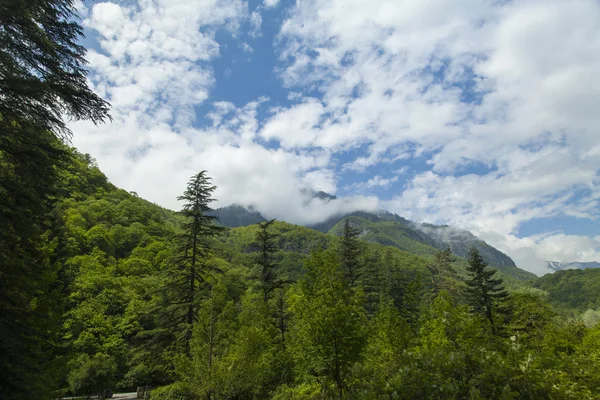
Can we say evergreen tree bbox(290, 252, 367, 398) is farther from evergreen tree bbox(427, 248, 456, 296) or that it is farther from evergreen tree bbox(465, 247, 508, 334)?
evergreen tree bbox(427, 248, 456, 296)

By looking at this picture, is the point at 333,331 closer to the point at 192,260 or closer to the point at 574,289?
the point at 192,260

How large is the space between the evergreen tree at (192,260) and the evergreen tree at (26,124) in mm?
9737

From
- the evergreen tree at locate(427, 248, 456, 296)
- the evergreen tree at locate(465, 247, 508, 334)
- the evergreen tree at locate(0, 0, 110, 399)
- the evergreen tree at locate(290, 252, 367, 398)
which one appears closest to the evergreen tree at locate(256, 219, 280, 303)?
the evergreen tree at locate(290, 252, 367, 398)

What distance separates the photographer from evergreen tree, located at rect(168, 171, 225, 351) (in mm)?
18406

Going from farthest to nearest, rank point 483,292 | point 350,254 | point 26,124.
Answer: point 350,254
point 483,292
point 26,124

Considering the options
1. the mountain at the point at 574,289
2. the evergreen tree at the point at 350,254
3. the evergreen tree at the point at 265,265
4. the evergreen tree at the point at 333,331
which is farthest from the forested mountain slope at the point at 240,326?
the mountain at the point at 574,289

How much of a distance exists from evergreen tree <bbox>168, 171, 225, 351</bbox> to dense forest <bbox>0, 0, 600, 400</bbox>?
9 cm

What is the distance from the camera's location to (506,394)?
358cm

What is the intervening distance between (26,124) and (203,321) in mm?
10936

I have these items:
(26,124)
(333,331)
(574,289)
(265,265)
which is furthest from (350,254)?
(574,289)

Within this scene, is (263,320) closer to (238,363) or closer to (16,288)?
(238,363)

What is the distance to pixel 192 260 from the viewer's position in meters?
19.4

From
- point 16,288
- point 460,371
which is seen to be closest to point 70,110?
point 16,288

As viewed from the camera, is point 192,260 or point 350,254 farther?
point 350,254
